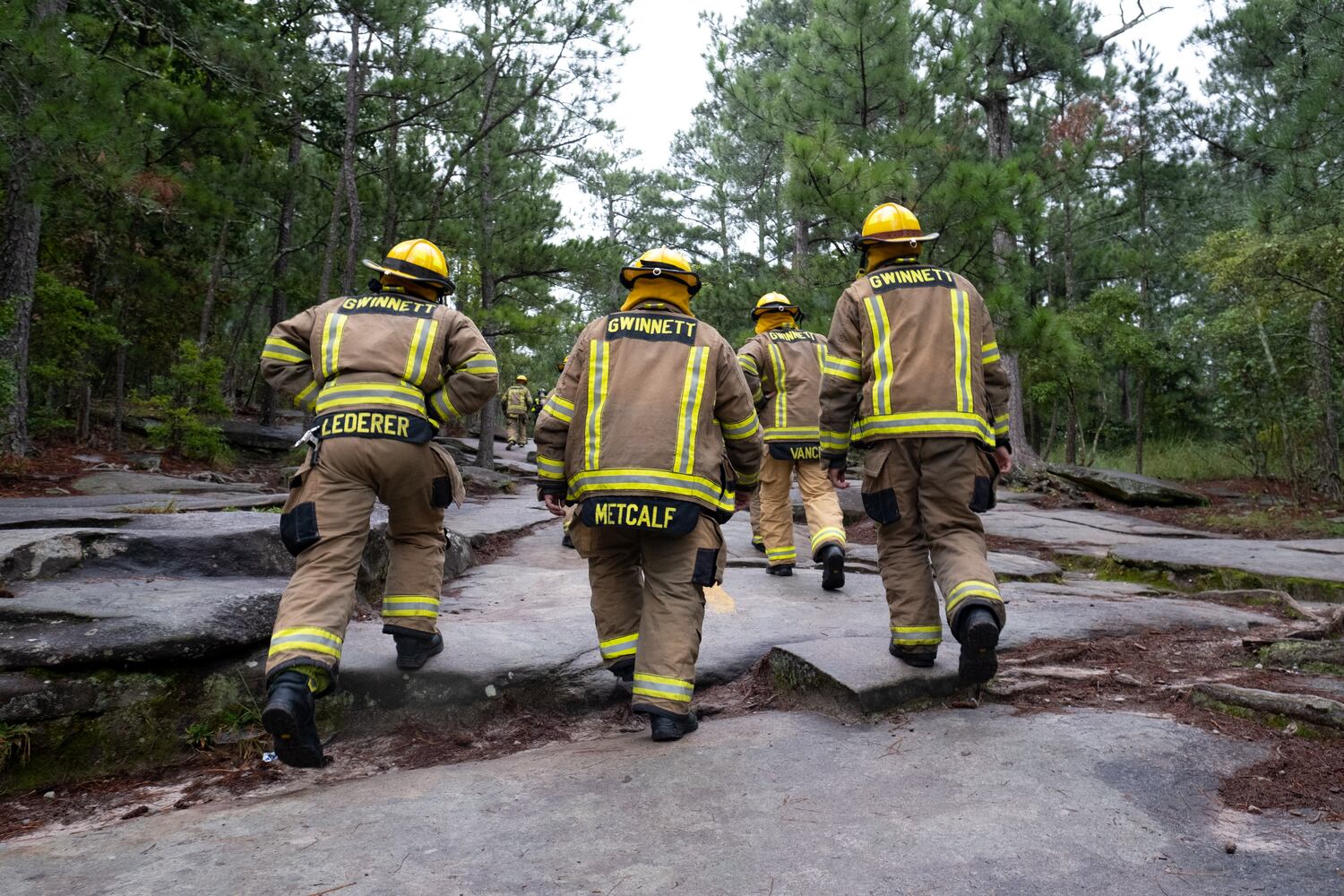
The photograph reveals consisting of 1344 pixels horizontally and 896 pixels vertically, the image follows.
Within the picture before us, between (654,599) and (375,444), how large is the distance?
131 cm

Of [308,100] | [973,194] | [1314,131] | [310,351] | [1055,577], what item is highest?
[308,100]

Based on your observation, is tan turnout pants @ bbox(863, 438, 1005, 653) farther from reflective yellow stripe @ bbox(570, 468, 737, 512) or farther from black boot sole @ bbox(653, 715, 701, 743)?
black boot sole @ bbox(653, 715, 701, 743)

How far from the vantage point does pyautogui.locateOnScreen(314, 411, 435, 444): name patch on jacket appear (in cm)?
357

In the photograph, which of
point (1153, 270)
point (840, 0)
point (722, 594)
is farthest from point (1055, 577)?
point (1153, 270)

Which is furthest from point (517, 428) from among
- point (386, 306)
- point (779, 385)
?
point (386, 306)

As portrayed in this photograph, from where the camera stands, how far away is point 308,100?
1311 centimetres

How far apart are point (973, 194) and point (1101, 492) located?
6129 mm

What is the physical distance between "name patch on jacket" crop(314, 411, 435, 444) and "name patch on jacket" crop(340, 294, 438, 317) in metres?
0.50

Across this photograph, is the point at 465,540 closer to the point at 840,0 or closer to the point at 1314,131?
the point at 840,0

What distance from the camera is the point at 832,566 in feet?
19.2

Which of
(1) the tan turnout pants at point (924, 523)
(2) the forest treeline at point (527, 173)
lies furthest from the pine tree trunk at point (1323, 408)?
(1) the tan turnout pants at point (924, 523)

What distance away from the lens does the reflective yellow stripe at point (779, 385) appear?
654 centimetres

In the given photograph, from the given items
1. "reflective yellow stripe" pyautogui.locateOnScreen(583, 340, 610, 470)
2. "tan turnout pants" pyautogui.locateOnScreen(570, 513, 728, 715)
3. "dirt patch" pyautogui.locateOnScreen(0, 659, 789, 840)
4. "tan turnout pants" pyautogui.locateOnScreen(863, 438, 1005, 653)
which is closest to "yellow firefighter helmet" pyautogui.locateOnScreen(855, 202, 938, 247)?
"tan turnout pants" pyautogui.locateOnScreen(863, 438, 1005, 653)

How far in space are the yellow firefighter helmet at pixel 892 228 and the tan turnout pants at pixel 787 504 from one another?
2343 millimetres
